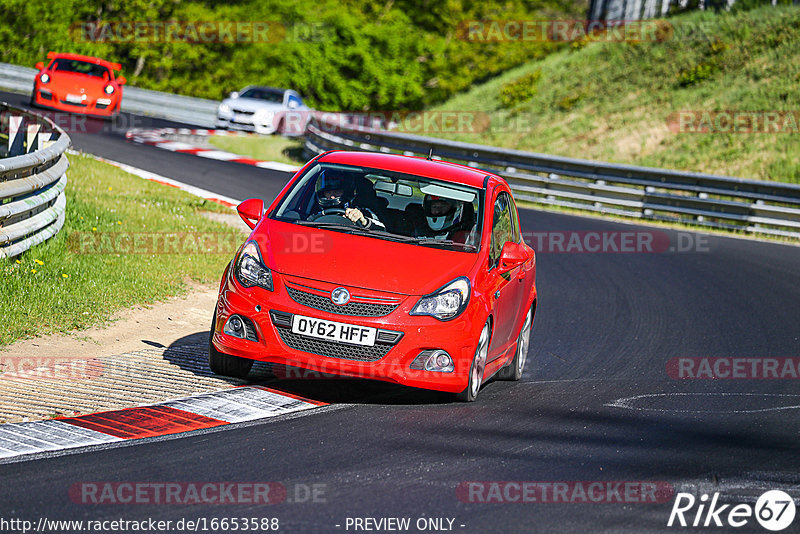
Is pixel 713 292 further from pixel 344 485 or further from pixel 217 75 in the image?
pixel 217 75

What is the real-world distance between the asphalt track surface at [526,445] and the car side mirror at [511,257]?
946mm

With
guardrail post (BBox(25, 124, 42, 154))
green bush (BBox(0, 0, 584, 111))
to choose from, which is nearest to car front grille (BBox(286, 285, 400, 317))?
guardrail post (BBox(25, 124, 42, 154))

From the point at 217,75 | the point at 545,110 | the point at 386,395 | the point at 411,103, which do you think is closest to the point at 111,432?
the point at 386,395

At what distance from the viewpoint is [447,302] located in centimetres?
705

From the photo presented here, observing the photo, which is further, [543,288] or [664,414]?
[543,288]

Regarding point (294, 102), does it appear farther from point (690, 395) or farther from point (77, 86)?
point (690, 395)

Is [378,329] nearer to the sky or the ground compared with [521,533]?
nearer to the sky

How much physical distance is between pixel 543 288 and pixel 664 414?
5.92 m

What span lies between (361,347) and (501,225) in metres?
1.94

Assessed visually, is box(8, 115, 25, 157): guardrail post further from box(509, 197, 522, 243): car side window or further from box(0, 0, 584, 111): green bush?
box(0, 0, 584, 111): green bush

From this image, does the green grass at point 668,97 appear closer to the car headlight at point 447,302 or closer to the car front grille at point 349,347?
the car headlight at point 447,302

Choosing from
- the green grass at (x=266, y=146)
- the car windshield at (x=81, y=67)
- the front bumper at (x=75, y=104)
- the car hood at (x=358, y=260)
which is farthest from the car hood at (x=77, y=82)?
the car hood at (x=358, y=260)

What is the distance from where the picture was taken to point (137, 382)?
24.1ft

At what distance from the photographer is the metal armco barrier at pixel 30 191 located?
31.0 feet
